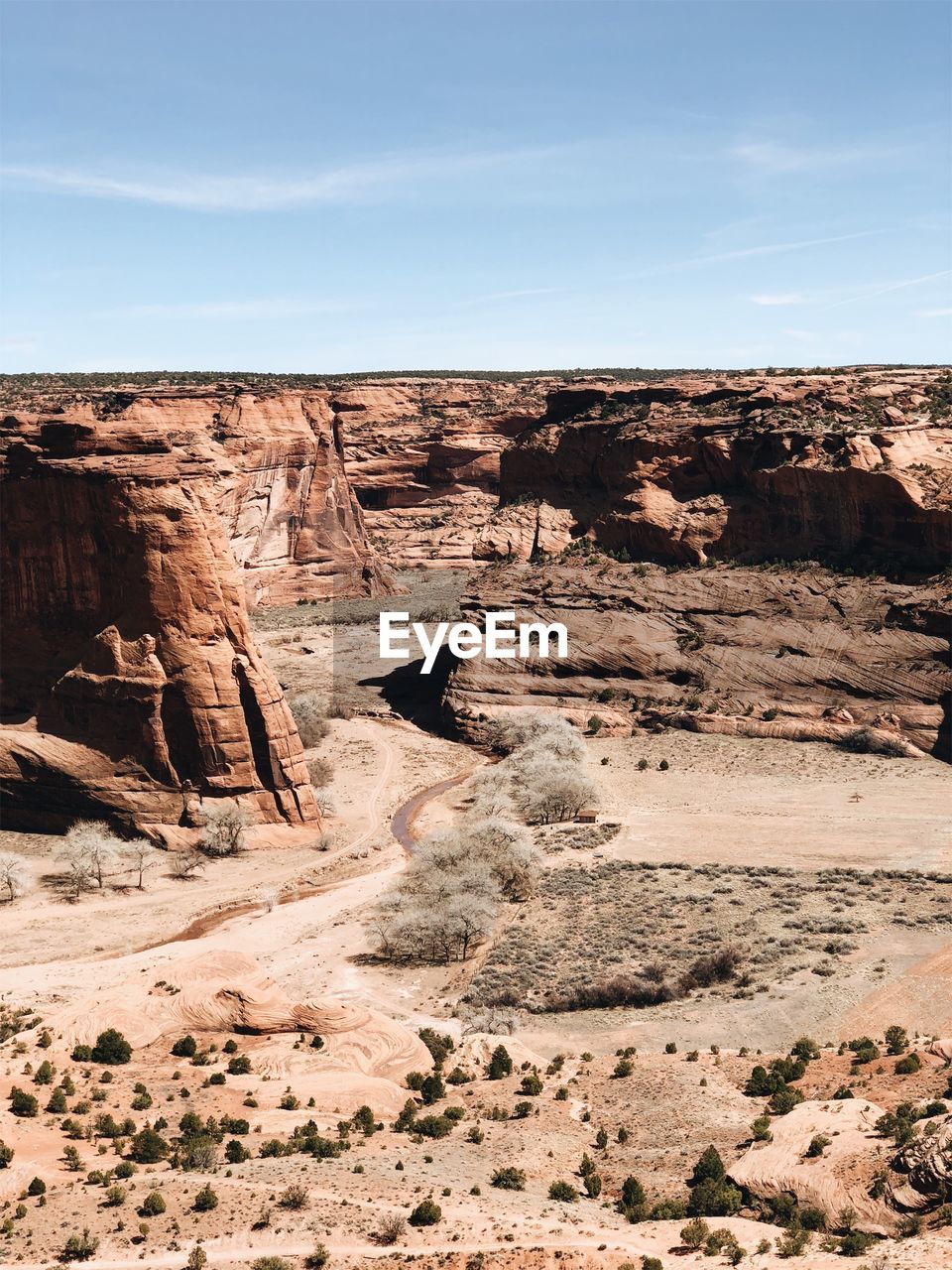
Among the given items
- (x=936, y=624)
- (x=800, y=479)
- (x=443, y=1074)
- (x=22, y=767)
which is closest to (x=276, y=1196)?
(x=443, y=1074)

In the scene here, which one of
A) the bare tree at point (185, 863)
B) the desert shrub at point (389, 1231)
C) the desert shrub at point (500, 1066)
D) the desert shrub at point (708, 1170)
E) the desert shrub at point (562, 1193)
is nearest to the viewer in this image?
the desert shrub at point (389, 1231)

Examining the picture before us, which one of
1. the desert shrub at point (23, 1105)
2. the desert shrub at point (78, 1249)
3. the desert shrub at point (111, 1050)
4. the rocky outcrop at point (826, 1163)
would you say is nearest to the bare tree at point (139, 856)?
the desert shrub at point (111, 1050)

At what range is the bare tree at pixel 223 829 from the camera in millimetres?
39656

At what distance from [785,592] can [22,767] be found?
34288 millimetres

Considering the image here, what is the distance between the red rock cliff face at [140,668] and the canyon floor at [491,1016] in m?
2.22

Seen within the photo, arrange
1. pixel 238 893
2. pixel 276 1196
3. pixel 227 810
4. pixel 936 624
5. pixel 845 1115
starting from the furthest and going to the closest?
pixel 936 624, pixel 227 810, pixel 238 893, pixel 845 1115, pixel 276 1196

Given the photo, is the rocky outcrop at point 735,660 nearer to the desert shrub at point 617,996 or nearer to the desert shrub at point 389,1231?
the desert shrub at point 617,996

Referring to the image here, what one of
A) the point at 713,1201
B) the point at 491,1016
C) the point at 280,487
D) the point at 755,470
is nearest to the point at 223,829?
the point at 491,1016

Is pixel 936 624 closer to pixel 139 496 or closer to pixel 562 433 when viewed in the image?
A: pixel 562 433

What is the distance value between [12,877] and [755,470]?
138 feet

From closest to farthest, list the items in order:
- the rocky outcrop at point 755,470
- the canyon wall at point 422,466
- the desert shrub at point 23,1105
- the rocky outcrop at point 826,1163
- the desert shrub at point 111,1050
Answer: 1. the rocky outcrop at point 826,1163
2. the desert shrub at point 23,1105
3. the desert shrub at point 111,1050
4. the rocky outcrop at point 755,470
5. the canyon wall at point 422,466

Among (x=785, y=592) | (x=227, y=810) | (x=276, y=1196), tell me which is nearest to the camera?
(x=276, y=1196)

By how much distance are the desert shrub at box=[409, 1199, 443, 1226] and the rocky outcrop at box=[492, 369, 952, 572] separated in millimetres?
45408

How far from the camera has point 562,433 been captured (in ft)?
245
